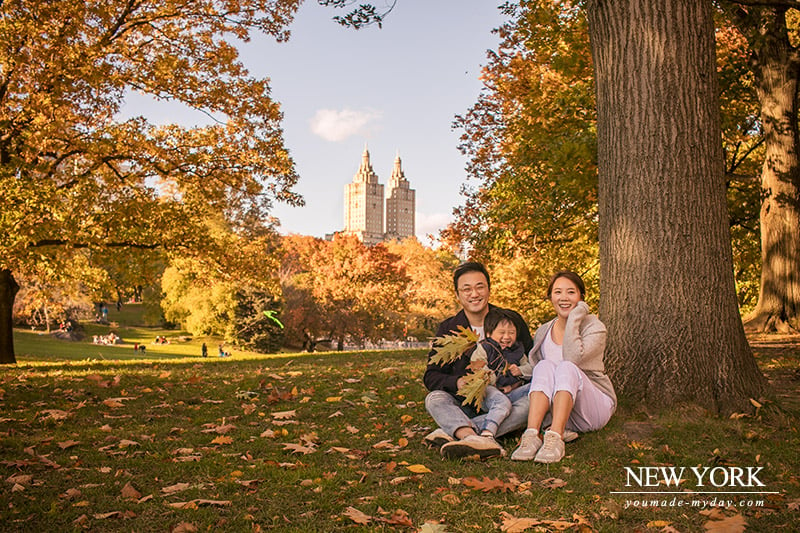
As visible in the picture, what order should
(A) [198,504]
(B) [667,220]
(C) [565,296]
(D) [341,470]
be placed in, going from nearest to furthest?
(A) [198,504], (D) [341,470], (C) [565,296], (B) [667,220]

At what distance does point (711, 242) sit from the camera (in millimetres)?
5273

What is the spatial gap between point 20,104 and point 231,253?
4.68m

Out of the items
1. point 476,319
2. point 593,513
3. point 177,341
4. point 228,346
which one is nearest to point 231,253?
point 476,319

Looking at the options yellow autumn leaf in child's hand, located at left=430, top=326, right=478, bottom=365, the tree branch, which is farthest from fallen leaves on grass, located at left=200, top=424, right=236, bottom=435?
the tree branch

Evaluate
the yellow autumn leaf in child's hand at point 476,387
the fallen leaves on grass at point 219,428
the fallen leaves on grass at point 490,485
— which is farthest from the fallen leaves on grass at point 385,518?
the fallen leaves on grass at point 219,428

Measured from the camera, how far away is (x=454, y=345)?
194 inches

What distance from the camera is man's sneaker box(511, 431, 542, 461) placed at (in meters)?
4.26

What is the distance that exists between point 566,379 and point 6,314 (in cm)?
1245

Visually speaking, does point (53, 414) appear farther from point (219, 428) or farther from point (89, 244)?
point (89, 244)

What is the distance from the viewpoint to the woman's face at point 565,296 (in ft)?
15.9

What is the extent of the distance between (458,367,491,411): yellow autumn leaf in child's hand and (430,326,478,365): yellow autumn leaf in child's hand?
0.70 feet

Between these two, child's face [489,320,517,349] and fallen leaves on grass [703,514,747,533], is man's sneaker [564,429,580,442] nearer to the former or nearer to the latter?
child's face [489,320,517,349]

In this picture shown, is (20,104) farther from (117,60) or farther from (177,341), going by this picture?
(177,341)

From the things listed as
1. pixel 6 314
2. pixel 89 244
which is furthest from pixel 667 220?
pixel 6 314
